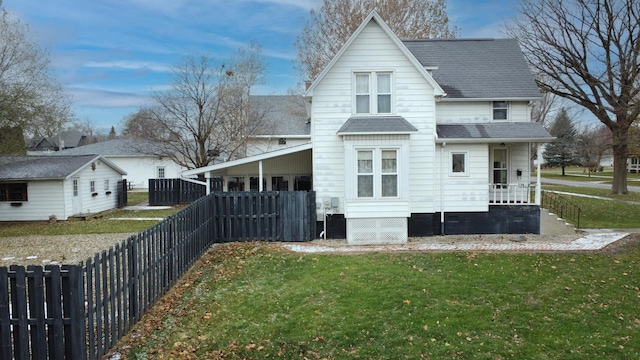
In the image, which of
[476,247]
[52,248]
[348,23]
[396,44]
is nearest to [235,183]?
[52,248]

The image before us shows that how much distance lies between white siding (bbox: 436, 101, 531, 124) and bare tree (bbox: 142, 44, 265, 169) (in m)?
17.0

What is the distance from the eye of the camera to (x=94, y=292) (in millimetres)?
7754

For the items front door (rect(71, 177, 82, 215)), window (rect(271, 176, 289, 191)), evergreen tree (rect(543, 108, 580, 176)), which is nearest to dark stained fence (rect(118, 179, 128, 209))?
front door (rect(71, 177, 82, 215))

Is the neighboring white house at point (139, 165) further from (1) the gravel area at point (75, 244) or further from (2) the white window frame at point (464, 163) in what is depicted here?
(2) the white window frame at point (464, 163)

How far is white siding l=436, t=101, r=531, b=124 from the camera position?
16.7 metres

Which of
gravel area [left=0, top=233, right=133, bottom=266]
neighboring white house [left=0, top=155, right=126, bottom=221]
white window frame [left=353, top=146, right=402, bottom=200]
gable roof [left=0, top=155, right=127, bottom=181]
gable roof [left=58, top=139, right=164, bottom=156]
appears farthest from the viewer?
gable roof [left=58, top=139, right=164, bottom=156]

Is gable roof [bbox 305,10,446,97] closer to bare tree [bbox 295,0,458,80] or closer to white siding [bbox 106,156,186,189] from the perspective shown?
bare tree [bbox 295,0,458,80]

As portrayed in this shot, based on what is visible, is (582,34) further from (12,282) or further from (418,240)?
(12,282)

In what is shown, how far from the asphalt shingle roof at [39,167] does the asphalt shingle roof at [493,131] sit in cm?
1880

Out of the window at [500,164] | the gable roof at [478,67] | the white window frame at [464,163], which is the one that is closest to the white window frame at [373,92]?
the gable roof at [478,67]

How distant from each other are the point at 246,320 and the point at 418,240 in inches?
350

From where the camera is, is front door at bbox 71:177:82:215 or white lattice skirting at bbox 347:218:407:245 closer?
white lattice skirting at bbox 347:218:407:245

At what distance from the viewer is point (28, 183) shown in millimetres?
22172

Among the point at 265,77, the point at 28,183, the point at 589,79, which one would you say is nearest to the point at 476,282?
the point at 589,79
